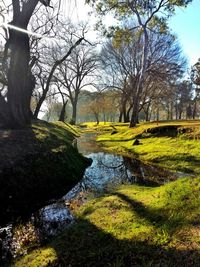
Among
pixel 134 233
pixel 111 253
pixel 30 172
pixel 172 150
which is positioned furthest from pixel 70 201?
pixel 172 150

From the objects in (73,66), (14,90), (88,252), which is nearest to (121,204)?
(88,252)

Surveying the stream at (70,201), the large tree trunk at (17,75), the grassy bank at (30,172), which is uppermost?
the large tree trunk at (17,75)

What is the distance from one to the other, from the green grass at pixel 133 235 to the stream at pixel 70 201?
1.59ft

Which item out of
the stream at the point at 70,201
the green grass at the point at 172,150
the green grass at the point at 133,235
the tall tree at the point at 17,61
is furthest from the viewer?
the tall tree at the point at 17,61

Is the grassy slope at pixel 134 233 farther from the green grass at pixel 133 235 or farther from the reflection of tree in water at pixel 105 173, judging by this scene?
the reflection of tree in water at pixel 105 173

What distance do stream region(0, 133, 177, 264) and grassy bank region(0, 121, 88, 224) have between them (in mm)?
409

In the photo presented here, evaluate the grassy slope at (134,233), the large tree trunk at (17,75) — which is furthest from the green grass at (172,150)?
the large tree trunk at (17,75)

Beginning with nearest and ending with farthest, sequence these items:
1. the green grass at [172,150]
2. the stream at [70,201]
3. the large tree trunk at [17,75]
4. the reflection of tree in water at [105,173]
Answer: the stream at [70,201] < the reflection of tree in water at [105,173] < the green grass at [172,150] < the large tree trunk at [17,75]

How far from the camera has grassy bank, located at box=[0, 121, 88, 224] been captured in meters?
7.96

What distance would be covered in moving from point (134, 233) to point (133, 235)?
0.10m

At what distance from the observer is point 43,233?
6395mm

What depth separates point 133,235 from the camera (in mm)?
5445

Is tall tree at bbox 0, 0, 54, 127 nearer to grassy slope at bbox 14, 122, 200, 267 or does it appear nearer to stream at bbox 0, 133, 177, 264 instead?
stream at bbox 0, 133, 177, 264

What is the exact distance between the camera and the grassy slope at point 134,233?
4629mm
